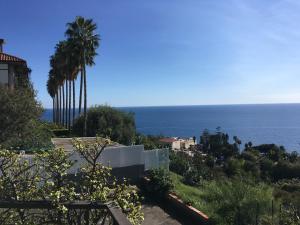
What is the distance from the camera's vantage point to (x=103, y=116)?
41.1 m

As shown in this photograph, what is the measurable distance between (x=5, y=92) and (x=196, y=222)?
7997 mm

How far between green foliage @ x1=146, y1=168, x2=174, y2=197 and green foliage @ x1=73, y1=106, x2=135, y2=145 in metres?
18.2

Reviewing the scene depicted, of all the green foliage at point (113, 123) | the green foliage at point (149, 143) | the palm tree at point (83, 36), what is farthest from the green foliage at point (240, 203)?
the palm tree at point (83, 36)

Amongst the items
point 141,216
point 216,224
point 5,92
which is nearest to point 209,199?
point 216,224

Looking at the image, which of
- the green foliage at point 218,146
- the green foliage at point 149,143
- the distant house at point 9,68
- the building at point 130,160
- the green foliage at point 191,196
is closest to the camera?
the green foliage at point 191,196

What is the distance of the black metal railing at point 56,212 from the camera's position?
182 inches

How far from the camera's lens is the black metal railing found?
4.62 meters

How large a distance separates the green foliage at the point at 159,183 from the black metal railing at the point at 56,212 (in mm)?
12593

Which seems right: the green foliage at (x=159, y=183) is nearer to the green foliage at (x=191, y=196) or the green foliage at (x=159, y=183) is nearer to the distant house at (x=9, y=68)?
the green foliage at (x=191, y=196)

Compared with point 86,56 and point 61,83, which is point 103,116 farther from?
point 61,83

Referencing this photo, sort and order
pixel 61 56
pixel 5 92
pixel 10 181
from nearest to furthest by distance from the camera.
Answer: pixel 10 181, pixel 5 92, pixel 61 56

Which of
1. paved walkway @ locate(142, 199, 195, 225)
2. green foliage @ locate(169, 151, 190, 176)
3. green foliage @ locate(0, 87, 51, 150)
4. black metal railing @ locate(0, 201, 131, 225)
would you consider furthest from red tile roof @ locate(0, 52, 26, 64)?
black metal railing @ locate(0, 201, 131, 225)

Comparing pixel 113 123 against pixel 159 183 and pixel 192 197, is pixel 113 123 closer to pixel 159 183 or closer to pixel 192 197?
pixel 159 183

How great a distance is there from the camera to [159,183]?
60.0 feet
